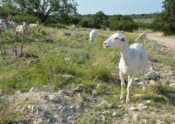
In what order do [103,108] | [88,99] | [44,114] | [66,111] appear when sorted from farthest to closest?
[88,99]
[103,108]
[66,111]
[44,114]

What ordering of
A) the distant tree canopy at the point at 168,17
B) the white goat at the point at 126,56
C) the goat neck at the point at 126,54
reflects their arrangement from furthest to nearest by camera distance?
the distant tree canopy at the point at 168,17, the goat neck at the point at 126,54, the white goat at the point at 126,56

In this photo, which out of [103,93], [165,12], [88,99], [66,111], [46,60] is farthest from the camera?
[165,12]

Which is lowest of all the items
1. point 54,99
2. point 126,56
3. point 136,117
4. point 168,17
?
point 136,117

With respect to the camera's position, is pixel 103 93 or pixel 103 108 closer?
pixel 103 108

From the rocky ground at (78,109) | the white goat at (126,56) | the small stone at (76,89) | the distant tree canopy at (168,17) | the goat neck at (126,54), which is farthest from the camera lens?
the distant tree canopy at (168,17)

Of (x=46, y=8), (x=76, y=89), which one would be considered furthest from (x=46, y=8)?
(x=76, y=89)

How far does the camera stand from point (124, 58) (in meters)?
3.32

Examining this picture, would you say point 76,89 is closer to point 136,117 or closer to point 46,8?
point 136,117

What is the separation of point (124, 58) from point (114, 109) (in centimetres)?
95

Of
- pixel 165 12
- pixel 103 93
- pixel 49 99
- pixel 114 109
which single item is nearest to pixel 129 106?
pixel 114 109

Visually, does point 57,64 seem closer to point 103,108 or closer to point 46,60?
point 46,60

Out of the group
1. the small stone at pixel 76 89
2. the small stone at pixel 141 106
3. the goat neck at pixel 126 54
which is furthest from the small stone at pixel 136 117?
the small stone at pixel 76 89

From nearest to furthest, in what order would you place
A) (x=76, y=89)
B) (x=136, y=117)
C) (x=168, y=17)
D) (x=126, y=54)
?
(x=136, y=117) → (x=126, y=54) → (x=76, y=89) → (x=168, y=17)

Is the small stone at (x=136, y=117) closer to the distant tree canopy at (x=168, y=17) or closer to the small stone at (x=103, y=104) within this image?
the small stone at (x=103, y=104)
